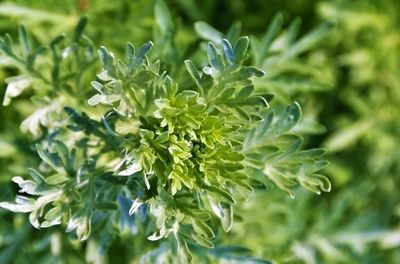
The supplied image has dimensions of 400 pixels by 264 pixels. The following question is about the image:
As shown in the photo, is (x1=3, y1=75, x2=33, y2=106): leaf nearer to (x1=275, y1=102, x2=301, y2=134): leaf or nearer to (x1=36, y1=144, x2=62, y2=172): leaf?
(x1=36, y1=144, x2=62, y2=172): leaf

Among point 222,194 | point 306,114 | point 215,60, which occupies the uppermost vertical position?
point 215,60

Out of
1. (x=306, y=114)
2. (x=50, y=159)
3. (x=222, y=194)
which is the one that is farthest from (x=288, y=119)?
(x=306, y=114)

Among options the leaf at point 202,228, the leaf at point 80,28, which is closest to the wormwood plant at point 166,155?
the leaf at point 202,228

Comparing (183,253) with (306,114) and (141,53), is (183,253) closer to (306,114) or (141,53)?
(141,53)

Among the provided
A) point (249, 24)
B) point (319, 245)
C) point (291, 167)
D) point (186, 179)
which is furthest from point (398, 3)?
point (186, 179)

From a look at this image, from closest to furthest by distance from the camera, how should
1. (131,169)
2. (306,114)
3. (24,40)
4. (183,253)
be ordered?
(131,169), (183,253), (24,40), (306,114)
